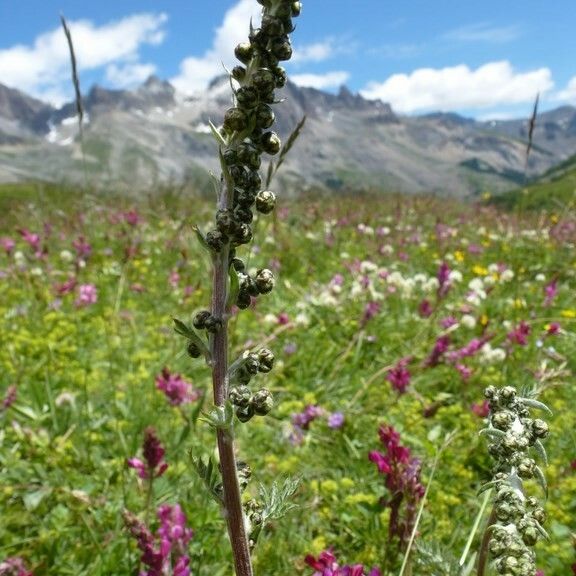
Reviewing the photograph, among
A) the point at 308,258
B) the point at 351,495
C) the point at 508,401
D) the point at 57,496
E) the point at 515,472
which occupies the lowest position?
the point at 57,496

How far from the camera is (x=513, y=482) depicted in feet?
4.45

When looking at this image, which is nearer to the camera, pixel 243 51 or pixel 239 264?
pixel 243 51

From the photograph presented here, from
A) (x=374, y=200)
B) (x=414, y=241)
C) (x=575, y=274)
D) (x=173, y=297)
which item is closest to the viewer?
(x=173, y=297)

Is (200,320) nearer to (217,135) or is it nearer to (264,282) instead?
(264,282)

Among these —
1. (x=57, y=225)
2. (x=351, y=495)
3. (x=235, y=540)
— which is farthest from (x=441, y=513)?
(x=57, y=225)

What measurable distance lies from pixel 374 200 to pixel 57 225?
331 inches

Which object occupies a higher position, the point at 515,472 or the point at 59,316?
the point at 515,472

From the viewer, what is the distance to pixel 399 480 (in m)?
2.53

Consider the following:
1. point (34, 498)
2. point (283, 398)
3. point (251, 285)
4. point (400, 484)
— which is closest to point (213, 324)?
point (251, 285)

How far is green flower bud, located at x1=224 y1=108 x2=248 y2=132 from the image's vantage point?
1403 mm

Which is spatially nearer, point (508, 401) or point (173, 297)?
point (508, 401)

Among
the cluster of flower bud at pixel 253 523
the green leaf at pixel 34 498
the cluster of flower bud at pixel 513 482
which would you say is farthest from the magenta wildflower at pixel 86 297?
the cluster of flower bud at pixel 513 482

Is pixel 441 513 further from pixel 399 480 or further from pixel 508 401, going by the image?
pixel 508 401

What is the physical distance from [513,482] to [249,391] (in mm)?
647
